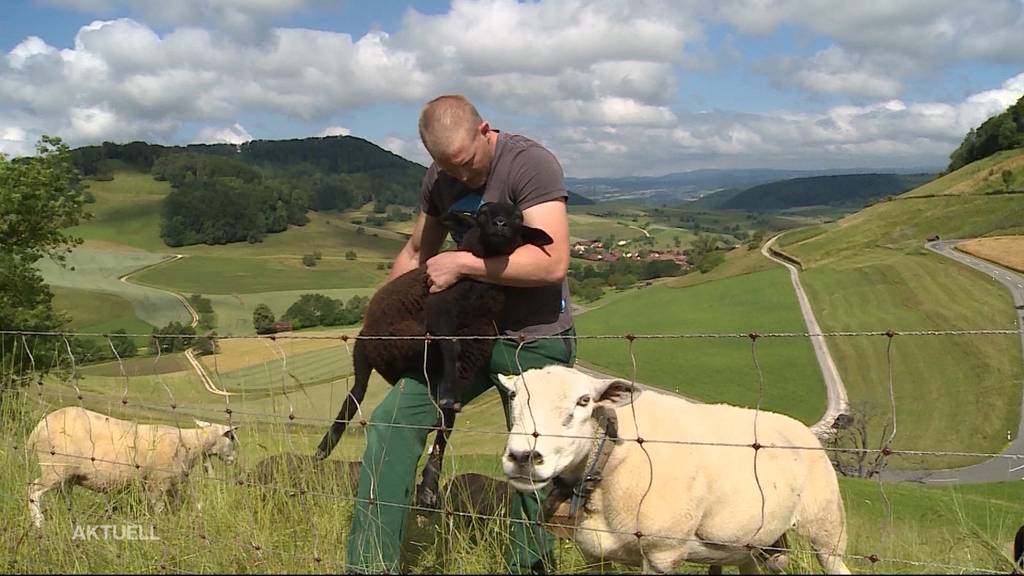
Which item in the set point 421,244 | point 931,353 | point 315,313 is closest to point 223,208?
point 315,313

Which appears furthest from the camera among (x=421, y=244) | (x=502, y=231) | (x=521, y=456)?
(x=421, y=244)

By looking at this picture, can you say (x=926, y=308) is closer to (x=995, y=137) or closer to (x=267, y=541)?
(x=995, y=137)

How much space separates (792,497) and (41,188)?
1975 centimetres

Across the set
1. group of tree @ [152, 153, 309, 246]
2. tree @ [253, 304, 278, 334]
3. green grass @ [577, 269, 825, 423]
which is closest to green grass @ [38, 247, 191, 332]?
tree @ [253, 304, 278, 334]

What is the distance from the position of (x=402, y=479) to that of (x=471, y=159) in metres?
1.72

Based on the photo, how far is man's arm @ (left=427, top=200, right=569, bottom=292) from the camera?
152 inches

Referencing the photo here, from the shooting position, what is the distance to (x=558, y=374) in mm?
3668

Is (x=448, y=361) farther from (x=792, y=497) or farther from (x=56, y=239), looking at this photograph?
(x=56, y=239)

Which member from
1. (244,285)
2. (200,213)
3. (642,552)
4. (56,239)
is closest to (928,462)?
(56,239)

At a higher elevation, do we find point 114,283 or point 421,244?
point 421,244

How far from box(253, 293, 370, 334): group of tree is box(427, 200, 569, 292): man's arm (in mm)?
67998

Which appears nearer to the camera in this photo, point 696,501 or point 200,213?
point 696,501

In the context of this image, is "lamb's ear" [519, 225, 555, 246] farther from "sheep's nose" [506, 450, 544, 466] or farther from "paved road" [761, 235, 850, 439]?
"paved road" [761, 235, 850, 439]

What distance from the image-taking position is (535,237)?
3947 millimetres
